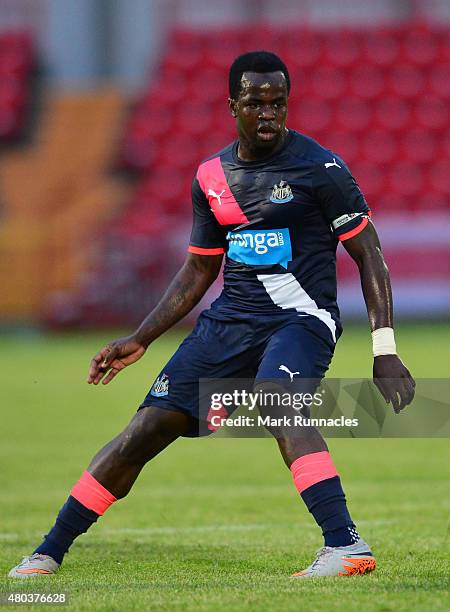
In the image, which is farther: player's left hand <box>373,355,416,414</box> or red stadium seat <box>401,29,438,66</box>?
red stadium seat <box>401,29,438,66</box>

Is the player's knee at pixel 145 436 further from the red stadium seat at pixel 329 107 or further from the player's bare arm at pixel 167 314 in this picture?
the red stadium seat at pixel 329 107

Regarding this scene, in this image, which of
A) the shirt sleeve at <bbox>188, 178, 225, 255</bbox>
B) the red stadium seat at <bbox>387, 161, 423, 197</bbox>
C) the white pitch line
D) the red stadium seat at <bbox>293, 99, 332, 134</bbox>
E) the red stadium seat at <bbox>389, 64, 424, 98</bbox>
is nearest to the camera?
the shirt sleeve at <bbox>188, 178, 225, 255</bbox>

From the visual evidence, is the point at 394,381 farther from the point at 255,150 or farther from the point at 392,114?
the point at 392,114

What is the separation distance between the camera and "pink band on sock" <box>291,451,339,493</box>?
204 inches

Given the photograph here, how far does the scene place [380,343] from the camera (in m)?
5.19

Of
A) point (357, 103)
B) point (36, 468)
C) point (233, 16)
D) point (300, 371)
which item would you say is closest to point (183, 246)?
point (357, 103)

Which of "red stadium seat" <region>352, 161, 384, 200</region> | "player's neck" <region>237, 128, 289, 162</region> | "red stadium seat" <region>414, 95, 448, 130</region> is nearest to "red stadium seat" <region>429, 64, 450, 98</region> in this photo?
"red stadium seat" <region>414, 95, 448, 130</region>

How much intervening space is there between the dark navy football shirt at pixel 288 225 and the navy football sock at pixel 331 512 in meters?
0.71

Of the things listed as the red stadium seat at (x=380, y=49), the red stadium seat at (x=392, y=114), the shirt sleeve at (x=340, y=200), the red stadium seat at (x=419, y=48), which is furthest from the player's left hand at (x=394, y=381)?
A: the red stadium seat at (x=419, y=48)

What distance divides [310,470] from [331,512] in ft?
0.63

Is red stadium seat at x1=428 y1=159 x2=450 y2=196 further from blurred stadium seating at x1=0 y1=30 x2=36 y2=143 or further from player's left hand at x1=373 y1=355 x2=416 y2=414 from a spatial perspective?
player's left hand at x1=373 y1=355 x2=416 y2=414

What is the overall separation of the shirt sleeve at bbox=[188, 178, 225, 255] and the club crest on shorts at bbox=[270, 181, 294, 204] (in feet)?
1.23

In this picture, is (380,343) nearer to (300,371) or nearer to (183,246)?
(300,371)

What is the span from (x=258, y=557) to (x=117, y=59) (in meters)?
20.7
